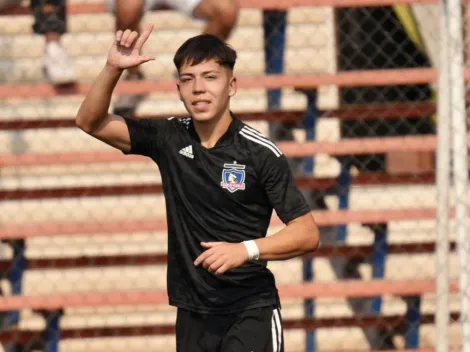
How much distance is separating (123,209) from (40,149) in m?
0.71

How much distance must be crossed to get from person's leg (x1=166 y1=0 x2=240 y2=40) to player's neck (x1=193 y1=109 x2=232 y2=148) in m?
2.10

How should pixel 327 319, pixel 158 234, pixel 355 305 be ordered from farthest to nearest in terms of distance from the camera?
1. pixel 158 234
2. pixel 355 305
3. pixel 327 319

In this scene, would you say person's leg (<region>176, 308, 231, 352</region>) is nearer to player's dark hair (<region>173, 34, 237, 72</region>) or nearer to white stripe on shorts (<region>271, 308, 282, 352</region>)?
white stripe on shorts (<region>271, 308, 282, 352</region>)

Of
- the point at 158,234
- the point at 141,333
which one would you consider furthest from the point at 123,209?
the point at 141,333

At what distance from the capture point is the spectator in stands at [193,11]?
5691mm

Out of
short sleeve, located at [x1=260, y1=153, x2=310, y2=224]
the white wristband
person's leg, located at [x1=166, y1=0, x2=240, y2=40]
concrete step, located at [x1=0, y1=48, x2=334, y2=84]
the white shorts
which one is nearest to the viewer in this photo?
the white wristband

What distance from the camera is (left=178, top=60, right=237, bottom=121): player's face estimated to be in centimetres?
350

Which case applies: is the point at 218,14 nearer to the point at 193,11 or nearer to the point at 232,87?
the point at 193,11

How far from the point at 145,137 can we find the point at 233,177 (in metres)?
0.36

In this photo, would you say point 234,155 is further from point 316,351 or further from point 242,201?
point 316,351


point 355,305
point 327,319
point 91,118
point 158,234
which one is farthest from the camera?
point 158,234

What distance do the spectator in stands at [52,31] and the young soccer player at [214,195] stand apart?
2.57m

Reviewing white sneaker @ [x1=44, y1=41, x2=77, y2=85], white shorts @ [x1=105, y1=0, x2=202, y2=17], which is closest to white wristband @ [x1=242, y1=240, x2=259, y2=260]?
A: white shorts @ [x1=105, y1=0, x2=202, y2=17]

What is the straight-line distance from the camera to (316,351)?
22.1 feet
